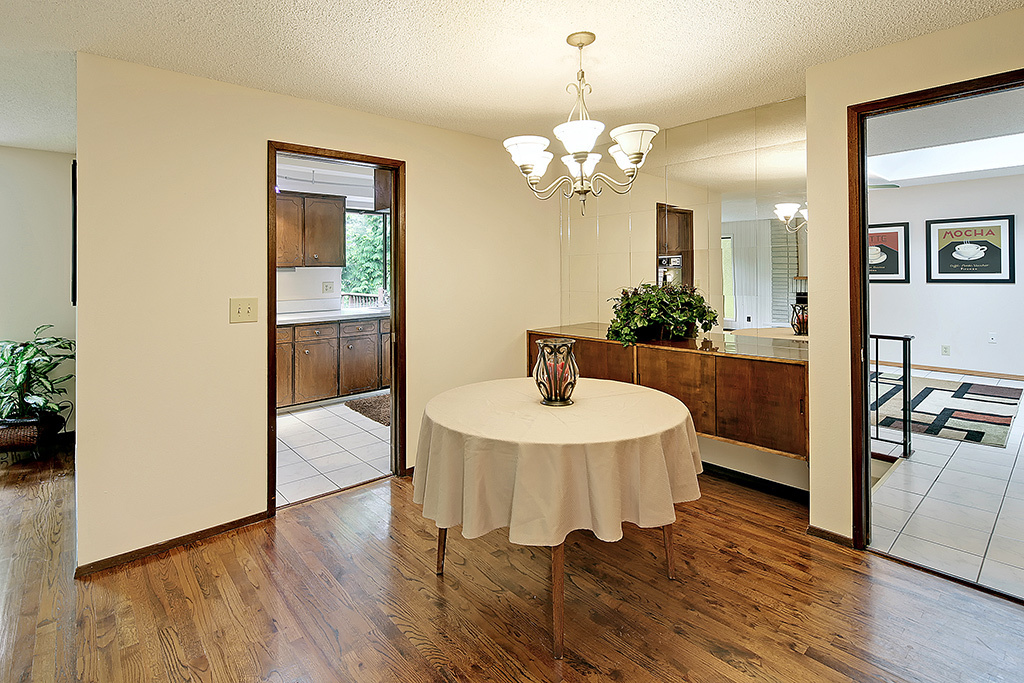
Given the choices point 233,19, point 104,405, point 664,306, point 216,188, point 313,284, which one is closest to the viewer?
point 233,19

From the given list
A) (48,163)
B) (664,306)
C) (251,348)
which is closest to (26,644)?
(251,348)

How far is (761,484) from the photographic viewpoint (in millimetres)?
3414

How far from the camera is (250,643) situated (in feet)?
6.55

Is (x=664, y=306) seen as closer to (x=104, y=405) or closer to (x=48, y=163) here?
(x=104, y=405)

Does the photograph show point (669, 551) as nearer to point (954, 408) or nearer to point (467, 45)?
point (954, 408)

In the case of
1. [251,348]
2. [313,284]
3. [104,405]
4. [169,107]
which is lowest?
[104,405]

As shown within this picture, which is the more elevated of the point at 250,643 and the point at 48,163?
the point at 48,163

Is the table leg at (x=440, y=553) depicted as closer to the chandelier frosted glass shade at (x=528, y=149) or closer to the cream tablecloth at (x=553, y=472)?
the cream tablecloth at (x=553, y=472)

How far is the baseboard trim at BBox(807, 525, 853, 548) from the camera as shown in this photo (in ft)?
8.69

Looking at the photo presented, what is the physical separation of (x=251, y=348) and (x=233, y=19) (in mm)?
1563

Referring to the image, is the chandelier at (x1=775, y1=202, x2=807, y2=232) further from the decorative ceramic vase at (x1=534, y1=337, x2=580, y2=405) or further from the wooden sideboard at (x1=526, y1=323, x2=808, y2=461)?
the decorative ceramic vase at (x1=534, y1=337, x2=580, y2=405)

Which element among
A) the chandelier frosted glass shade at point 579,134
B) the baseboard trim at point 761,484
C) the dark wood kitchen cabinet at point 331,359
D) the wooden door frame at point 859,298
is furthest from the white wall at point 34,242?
the wooden door frame at point 859,298

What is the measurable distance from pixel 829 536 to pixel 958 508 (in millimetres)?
764

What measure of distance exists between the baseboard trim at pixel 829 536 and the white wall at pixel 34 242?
5.38 m
